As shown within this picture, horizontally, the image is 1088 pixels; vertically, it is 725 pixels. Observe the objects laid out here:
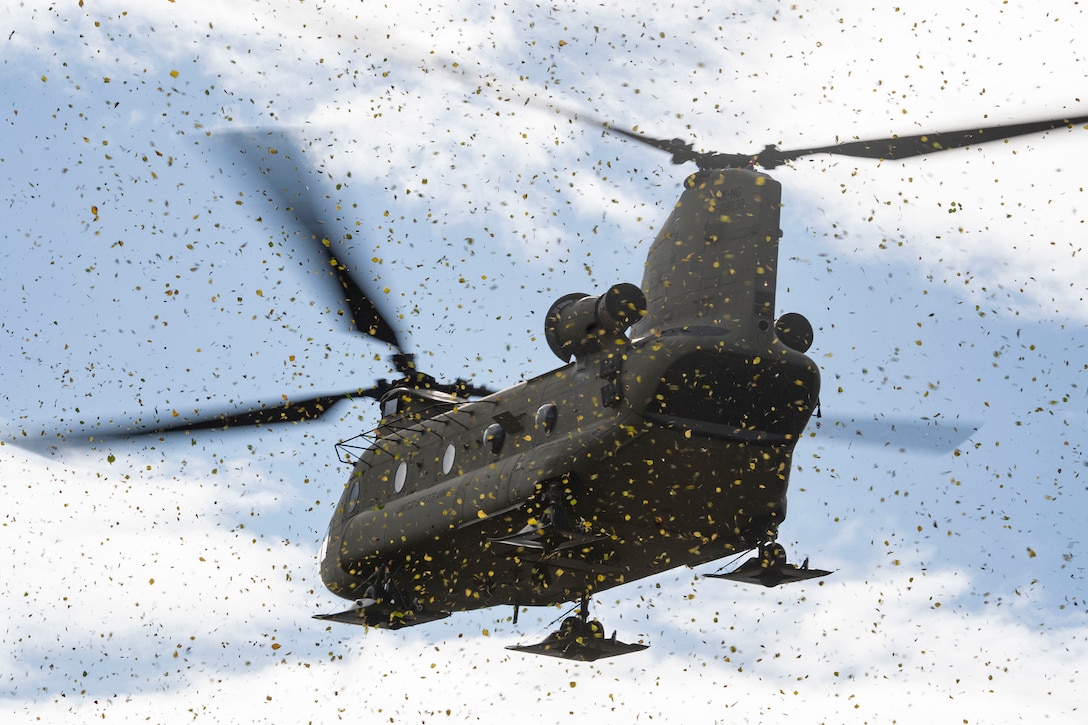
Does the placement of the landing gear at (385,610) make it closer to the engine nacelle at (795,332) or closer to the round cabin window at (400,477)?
the round cabin window at (400,477)

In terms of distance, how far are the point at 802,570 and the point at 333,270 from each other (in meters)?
8.26

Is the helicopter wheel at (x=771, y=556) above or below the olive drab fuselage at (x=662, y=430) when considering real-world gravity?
below

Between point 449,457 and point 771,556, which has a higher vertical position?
point 449,457

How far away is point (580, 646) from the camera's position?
67.3 ft

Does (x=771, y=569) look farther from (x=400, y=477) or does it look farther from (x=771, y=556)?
(x=400, y=477)

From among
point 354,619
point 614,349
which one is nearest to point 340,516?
point 354,619

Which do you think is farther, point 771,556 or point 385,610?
point 385,610

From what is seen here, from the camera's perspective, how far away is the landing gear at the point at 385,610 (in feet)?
72.9

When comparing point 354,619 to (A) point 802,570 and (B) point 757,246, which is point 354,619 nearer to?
(A) point 802,570

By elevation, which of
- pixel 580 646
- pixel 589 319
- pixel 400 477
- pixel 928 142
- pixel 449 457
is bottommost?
pixel 580 646

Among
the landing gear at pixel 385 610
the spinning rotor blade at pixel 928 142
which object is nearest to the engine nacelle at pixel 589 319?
the spinning rotor blade at pixel 928 142

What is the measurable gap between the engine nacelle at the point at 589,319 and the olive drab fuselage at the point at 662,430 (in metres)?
0.04

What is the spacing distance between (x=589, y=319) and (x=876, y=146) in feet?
14.4

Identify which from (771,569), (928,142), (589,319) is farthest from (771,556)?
(928,142)
